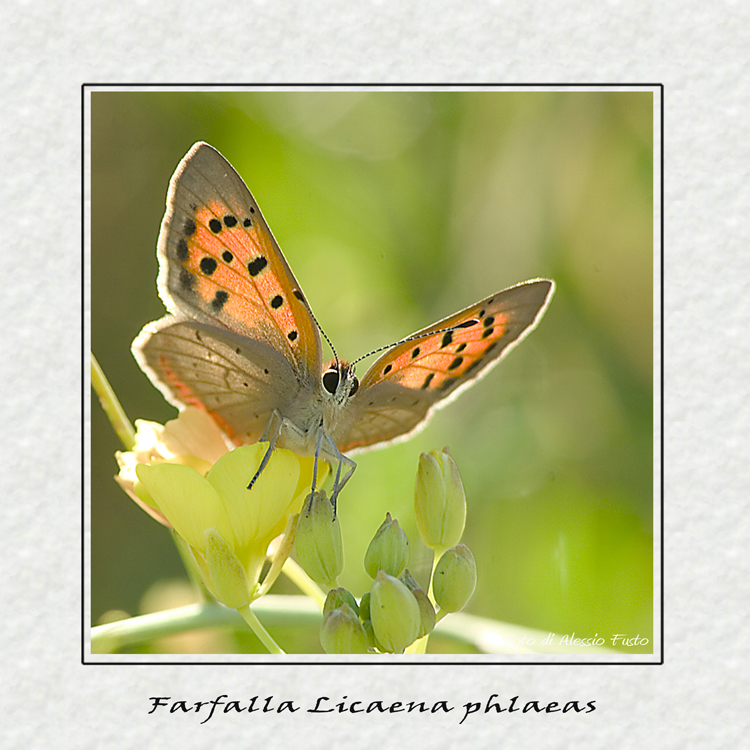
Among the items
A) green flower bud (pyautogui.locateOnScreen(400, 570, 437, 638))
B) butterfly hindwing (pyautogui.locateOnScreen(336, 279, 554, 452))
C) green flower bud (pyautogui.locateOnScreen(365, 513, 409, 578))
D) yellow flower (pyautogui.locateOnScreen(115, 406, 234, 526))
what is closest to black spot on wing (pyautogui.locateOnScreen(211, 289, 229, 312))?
yellow flower (pyautogui.locateOnScreen(115, 406, 234, 526))

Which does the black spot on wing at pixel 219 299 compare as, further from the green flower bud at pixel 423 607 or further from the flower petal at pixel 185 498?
the green flower bud at pixel 423 607

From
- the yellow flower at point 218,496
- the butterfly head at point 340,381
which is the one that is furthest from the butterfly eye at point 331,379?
the yellow flower at point 218,496

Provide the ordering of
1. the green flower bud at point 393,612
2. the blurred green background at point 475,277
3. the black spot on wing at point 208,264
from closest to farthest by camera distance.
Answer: the green flower bud at point 393,612
the black spot on wing at point 208,264
the blurred green background at point 475,277

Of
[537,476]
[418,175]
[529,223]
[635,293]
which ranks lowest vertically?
[537,476]

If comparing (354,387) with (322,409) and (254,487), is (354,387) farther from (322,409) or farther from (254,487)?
(254,487)

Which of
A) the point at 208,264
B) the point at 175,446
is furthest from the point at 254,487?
the point at 208,264

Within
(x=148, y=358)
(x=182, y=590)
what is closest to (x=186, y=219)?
(x=148, y=358)

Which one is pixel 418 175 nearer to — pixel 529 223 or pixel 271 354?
pixel 529 223
